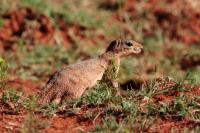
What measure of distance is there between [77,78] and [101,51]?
538 cm

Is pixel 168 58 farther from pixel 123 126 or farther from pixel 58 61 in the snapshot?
pixel 123 126

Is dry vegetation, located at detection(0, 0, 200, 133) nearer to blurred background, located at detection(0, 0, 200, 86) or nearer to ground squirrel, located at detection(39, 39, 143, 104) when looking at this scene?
blurred background, located at detection(0, 0, 200, 86)

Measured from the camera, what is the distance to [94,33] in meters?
14.2

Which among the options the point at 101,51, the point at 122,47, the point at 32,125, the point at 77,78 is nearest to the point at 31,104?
the point at 32,125

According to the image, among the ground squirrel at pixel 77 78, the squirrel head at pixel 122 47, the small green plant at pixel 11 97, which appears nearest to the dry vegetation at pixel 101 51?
the small green plant at pixel 11 97

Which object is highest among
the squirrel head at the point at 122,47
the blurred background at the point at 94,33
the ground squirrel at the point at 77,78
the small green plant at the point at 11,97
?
the blurred background at the point at 94,33

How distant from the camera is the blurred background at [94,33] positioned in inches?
506

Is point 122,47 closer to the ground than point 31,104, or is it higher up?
higher up

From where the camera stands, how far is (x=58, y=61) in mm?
13016

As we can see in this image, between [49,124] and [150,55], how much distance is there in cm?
750

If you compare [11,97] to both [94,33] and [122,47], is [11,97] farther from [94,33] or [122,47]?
[94,33]

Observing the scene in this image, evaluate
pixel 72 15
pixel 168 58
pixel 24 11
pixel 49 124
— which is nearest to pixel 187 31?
pixel 168 58

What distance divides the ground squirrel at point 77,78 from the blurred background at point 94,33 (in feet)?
10.2

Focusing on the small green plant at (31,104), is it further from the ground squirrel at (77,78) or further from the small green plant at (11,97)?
the ground squirrel at (77,78)
